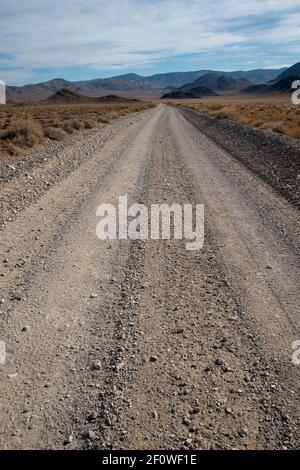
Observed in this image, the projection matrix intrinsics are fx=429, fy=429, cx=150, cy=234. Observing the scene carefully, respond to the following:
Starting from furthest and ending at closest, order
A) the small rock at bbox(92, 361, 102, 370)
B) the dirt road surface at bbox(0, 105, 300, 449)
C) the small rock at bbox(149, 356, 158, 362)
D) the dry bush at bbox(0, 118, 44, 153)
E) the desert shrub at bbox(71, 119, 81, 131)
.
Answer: the desert shrub at bbox(71, 119, 81, 131), the dry bush at bbox(0, 118, 44, 153), the small rock at bbox(149, 356, 158, 362), the small rock at bbox(92, 361, 102, 370), the dirt road surface at bbox(0, 105, 300, 449)

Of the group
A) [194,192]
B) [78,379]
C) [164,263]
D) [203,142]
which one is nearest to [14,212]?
[164,263]

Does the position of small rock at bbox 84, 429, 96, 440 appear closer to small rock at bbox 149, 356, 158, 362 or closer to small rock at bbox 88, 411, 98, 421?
small rock at bbox 88, 411, 98, 421

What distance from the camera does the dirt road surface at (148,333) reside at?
132 inches

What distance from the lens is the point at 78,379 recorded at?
386cm

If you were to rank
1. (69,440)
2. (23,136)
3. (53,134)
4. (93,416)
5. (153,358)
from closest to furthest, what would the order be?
1. (69,440)
2. (93,416)
3. (153,358)
4. (23,136)
5. (53,134)

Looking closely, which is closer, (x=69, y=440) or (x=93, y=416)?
(x=69, y=440)

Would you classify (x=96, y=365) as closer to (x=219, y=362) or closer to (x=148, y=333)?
(x=148, y=333)

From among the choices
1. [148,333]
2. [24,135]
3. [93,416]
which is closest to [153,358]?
[148,333]

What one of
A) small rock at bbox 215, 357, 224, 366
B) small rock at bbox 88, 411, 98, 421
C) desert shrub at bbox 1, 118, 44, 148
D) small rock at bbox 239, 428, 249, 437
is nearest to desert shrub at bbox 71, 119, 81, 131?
desert shrub at bbox 1, 118, 44, 148

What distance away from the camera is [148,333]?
460 cm

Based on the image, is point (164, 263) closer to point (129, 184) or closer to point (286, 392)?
point (286, 392)

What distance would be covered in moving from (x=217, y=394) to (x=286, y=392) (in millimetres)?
601

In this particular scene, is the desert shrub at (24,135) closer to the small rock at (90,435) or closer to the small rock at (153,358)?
the small rock at (153,358)

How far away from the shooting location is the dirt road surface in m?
3.36
